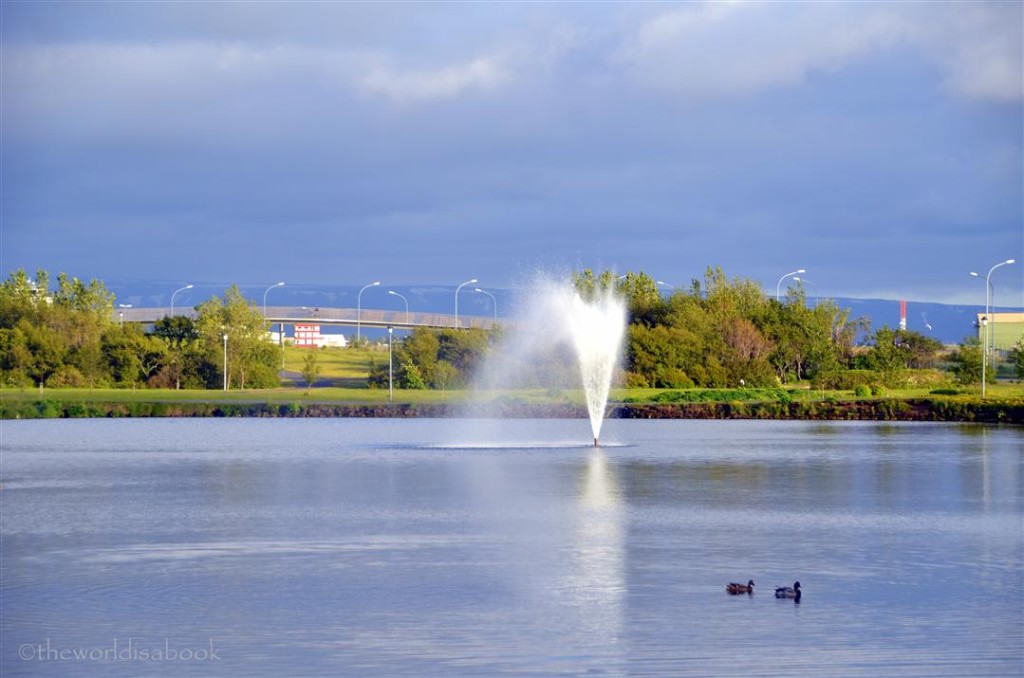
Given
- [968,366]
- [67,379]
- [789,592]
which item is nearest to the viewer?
[789,592]

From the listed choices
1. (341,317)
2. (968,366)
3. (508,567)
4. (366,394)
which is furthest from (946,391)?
(341,317)

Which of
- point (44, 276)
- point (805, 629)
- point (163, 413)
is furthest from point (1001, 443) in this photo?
point (44, 276)

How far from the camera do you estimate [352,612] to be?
1736 cm

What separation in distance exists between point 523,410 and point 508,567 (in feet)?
184

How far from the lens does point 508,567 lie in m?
20.8

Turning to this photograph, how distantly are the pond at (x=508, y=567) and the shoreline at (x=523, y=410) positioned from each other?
107 feet

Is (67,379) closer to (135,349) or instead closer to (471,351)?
(135,349)

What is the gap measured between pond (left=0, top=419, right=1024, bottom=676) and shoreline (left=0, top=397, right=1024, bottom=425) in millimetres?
32715

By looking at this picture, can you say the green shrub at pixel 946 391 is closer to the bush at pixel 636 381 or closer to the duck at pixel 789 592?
the bush at pixel 636 381

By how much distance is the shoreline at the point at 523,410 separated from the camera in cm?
7306

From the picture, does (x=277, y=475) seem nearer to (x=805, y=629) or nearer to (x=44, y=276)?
(x=805, y=629)

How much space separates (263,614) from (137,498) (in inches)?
543

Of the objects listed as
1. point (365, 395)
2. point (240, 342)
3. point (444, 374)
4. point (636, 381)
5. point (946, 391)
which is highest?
point (240, 342)

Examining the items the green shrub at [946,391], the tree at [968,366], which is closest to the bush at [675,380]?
the green shrub at [946,391]
